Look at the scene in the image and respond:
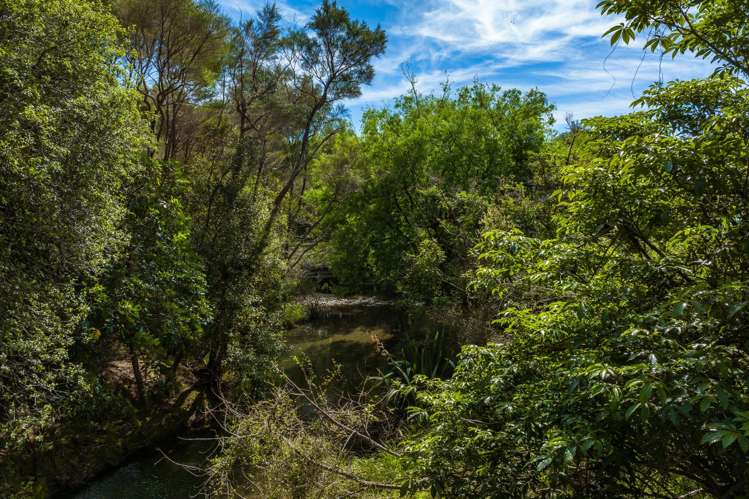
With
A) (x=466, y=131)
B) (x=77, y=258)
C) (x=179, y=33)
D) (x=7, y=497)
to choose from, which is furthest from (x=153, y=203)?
(x=466, y=131)

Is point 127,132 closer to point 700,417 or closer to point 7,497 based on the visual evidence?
point 7,497

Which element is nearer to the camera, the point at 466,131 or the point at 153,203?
the point at 153,203

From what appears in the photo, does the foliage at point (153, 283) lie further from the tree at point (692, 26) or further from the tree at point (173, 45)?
the tree at point (692, 26)

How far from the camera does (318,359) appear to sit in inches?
760

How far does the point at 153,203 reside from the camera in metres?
11.0

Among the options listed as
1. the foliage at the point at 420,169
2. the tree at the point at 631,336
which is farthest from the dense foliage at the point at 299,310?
the foliage at the point at 420,169

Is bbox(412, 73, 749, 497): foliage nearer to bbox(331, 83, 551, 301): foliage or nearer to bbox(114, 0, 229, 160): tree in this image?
bbox(114, 0, 229, 160): tree

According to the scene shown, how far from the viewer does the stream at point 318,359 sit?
966cm

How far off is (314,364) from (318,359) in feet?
2.37

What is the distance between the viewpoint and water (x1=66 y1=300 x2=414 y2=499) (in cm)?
964

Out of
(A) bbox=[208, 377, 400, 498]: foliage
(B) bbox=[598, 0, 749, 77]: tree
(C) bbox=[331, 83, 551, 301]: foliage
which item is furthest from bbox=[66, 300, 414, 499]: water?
(B) bbox=[598, 0, 749, 77]: tree

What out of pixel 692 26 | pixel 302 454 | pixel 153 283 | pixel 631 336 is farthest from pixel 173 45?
pixel 631 336

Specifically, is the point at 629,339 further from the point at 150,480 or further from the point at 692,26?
the point at 150,480

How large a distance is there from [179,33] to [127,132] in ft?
32.1
